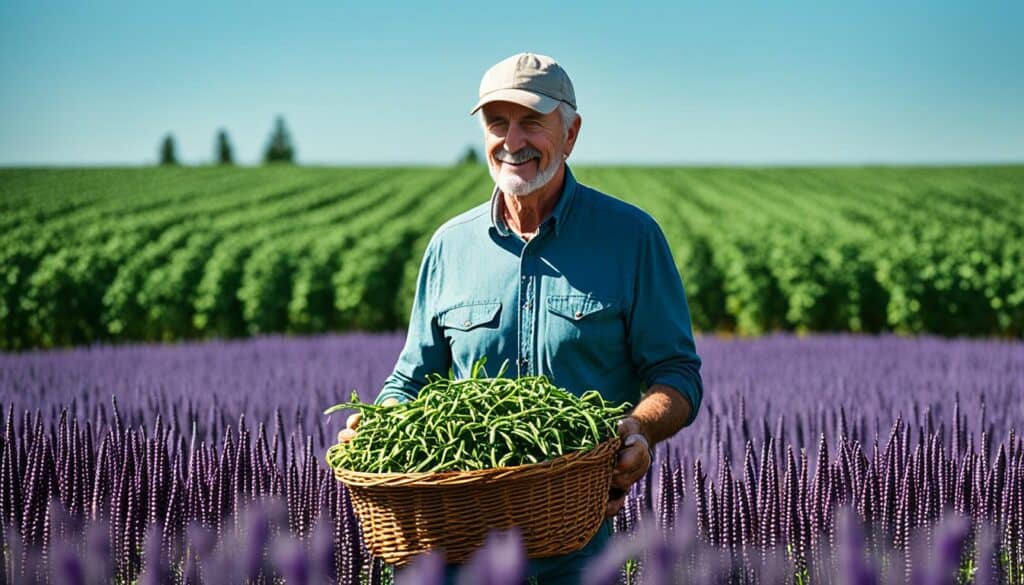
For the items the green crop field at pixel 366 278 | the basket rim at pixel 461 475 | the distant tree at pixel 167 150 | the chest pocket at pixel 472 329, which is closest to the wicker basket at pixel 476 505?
the basket rim at pixel 461 475

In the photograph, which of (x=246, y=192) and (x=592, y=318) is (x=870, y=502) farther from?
(x=246, y=192)

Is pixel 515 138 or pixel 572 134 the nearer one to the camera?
pixel 515 138

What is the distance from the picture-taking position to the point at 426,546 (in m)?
Answer: 1.99

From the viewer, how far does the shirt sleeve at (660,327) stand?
2520 millimetres

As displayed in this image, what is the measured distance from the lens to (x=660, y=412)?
2354 mm

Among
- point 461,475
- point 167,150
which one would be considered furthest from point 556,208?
point 167,150

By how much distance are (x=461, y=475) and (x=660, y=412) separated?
2.16ft

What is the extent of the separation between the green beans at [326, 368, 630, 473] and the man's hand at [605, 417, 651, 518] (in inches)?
1.7

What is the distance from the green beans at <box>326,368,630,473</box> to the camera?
2.02m

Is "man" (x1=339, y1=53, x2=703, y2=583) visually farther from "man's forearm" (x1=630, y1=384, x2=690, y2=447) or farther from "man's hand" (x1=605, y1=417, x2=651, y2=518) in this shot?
"man's hand" (x1=605, y1=417, x2=651, y2=518)

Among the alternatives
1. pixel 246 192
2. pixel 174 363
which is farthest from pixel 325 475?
pixel 246 192

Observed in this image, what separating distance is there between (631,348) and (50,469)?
2018mm

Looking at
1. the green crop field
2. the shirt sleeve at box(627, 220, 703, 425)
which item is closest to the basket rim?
the shirt sleeve at box(627, 220, 703, 425)

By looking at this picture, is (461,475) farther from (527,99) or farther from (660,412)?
(527,99)
